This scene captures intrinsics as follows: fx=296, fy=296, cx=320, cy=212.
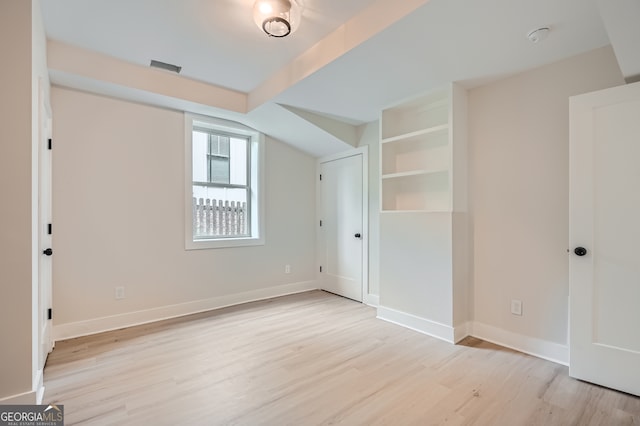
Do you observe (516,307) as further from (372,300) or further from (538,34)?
(538,34)

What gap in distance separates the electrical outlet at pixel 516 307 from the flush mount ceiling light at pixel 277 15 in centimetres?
287

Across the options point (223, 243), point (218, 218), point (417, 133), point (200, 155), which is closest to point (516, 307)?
point (417, 133)

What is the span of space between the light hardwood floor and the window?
Result: 127cm

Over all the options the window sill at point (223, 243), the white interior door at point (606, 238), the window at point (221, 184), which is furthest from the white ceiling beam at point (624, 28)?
the window sill at point (223, 243)

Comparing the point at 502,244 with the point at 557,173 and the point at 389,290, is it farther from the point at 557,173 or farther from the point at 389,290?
the point at 389,290

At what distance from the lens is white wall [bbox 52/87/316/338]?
2842 millimetres

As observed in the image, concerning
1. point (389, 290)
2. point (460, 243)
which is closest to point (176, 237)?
point (389, 290)

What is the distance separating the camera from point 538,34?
1967mm

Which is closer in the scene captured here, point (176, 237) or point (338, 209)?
point (176, 237)

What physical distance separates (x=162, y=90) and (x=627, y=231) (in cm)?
401

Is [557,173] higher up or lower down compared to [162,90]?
lower down

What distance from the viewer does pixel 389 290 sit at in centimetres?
327

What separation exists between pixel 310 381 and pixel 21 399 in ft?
5.42

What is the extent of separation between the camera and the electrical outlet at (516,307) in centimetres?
256
